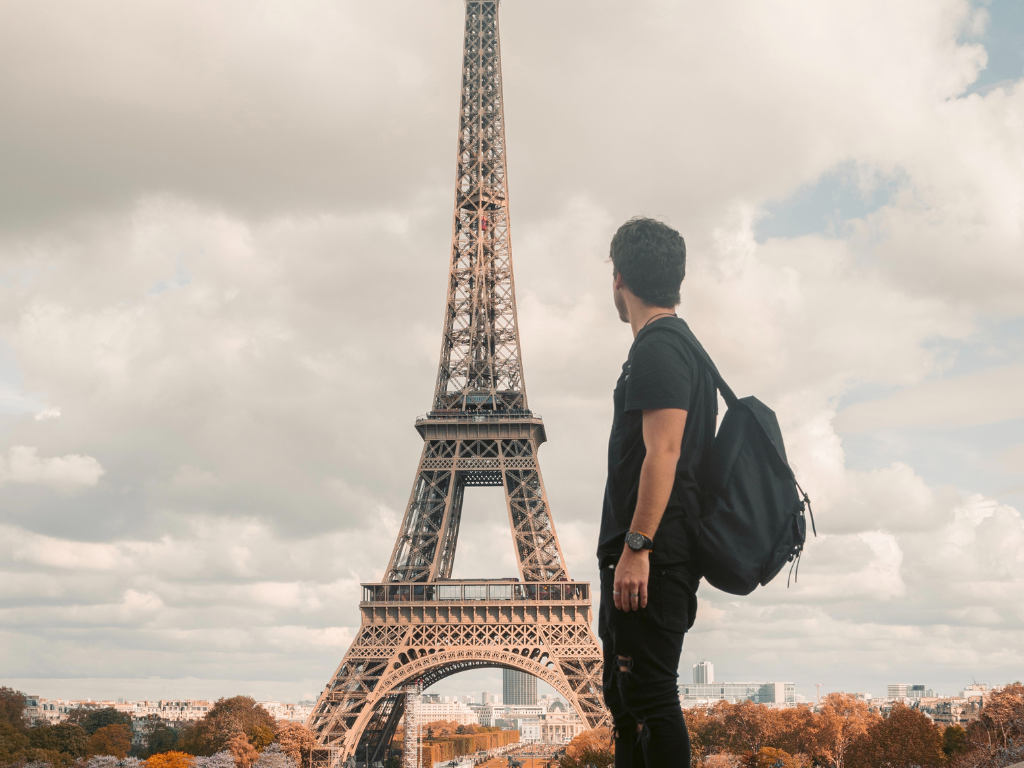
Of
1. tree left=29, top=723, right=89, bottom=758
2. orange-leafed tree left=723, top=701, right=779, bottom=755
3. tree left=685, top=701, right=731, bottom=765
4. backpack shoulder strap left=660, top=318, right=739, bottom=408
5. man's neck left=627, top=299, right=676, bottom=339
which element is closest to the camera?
backpack shoulder strap left=660, top=318, right=739, bottom=408

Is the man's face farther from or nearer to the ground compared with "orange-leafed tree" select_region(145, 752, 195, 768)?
farther from the ground

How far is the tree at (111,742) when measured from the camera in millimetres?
56406

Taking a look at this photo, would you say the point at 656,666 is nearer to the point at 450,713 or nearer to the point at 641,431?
the point at 641,431

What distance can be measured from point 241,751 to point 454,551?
16014mm

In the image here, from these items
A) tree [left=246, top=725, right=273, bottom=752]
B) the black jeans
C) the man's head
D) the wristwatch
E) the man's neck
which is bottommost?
tree [left=246, top=725, right=273, bottom=752]

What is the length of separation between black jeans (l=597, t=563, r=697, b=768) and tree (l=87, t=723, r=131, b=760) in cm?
5869

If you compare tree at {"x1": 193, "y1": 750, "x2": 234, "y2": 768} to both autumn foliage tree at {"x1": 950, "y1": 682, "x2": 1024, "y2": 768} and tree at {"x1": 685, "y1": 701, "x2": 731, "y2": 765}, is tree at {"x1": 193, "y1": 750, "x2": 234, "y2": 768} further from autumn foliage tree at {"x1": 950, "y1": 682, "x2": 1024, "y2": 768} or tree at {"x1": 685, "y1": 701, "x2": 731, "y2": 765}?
autumn foliage tree at {"x1": 950, "y1": 682, "x2": 1024, "y2": 768}

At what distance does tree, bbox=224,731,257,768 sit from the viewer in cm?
4944

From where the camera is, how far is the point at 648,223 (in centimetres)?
513

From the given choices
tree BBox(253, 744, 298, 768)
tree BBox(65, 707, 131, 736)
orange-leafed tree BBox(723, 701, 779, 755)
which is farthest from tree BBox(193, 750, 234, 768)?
orange-leafed tree BBox(723, 701, 779, 755)

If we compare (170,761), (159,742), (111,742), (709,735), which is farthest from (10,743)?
(709,735)

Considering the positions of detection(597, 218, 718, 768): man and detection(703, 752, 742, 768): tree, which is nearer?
detection(597, 218, 718, 768): man

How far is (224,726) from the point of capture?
55062 millimetres

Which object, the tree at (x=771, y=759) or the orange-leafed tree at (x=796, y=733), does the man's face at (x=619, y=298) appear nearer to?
the tree at (x=771, y=759)
